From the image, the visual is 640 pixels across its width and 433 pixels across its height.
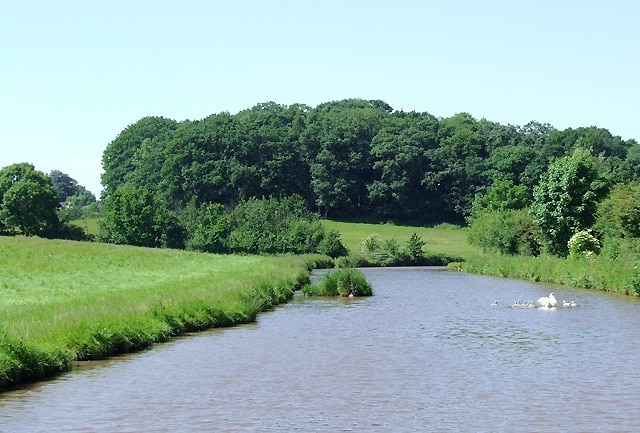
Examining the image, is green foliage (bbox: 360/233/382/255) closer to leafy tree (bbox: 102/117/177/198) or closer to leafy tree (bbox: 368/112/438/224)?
leafy tree (bbox: 368/112/438/224)

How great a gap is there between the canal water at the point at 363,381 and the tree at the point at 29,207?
66.8 m

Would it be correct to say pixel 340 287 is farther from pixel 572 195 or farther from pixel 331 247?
A: pixel 331 247

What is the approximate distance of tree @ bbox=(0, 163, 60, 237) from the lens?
97750 mm

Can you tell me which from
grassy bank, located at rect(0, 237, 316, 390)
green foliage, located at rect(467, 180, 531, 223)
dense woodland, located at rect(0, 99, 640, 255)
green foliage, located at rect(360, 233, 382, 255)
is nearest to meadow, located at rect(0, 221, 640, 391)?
grassy bank, located at rect(0, 237, 316, 390)

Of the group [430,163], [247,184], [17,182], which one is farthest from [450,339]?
[430,163]

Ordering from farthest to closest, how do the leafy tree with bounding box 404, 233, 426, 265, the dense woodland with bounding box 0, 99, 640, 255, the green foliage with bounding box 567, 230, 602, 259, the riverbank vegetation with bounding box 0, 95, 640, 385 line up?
the dense woodland with bounding box 0, 99, 640, 255, the leafy tree with bounding box 404, 233, 426, 265, the green foliage with bounding box 567, 230, 602, 259, the riverbank vegetation with bounding box 0, 95, 640, 385

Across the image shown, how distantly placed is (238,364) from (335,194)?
360ft

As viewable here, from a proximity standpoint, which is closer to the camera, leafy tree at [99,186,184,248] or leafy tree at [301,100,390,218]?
leafy tree at [99,186,184,248]

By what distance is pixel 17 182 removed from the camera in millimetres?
100188

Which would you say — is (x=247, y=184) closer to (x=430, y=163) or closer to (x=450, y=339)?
(x=430, y=163)

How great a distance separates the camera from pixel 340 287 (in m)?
50.8

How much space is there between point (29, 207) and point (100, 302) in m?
69.1

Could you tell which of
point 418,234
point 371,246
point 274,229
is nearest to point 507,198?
point 371,246

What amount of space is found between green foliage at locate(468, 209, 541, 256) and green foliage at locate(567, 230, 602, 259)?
43.5 feet
